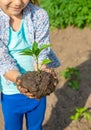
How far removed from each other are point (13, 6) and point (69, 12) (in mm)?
2971

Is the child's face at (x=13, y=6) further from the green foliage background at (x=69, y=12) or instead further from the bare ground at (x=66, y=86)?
the green foliage background at (x=69, y=12)

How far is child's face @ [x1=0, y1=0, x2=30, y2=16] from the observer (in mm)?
2379

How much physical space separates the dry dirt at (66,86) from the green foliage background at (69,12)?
0.11 metres

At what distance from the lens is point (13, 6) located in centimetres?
240

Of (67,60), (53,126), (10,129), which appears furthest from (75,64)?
(10,129)

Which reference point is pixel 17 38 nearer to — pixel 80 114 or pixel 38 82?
pixel 38 82

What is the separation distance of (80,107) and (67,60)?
89cm

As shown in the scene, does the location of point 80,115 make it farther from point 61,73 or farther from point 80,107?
point 61,73

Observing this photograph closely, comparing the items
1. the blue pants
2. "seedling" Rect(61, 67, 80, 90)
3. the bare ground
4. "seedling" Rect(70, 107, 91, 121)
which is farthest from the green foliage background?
the blue pants

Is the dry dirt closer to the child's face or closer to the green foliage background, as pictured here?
the green foliage background

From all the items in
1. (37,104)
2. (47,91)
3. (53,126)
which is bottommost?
(53,126)

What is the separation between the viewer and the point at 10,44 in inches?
100

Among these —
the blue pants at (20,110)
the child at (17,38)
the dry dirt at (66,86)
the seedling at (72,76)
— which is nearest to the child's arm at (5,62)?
the child at (17,38)

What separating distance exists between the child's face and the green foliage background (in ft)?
9.51
